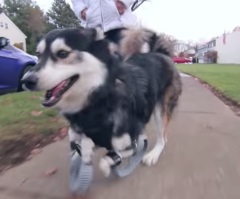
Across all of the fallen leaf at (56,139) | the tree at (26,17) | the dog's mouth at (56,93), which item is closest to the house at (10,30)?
the tree at (26,17)

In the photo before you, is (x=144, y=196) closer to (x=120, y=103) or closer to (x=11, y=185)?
(x=120, y=103)

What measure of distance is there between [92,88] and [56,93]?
30cm

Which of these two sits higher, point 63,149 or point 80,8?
point 80,8

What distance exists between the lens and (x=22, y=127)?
5266 mm

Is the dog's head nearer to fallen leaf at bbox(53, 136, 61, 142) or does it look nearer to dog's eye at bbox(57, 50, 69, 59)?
dog's eye at bbox(57, 50, 69, 59)

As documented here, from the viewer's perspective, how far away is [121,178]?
343cm

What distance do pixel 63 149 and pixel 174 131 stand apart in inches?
63.5

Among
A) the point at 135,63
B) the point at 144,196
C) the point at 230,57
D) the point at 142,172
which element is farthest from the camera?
the point at 230,57

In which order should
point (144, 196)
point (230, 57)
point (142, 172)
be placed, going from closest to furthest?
point (144, 196) < point (142, 172) < point (230, 57)

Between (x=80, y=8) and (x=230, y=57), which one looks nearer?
(x=80, y=8)

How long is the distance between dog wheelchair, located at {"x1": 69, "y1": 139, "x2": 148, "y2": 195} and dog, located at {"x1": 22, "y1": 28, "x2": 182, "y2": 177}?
1.6 inches

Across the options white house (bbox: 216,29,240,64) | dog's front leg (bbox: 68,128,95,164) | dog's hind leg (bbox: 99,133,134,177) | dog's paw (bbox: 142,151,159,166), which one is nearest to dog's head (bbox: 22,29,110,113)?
dog's front leg (bbox: 68,128,95,164)

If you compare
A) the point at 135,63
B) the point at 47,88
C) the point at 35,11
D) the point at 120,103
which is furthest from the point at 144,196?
the point at 35,11

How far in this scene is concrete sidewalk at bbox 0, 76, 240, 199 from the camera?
10.3 feet
